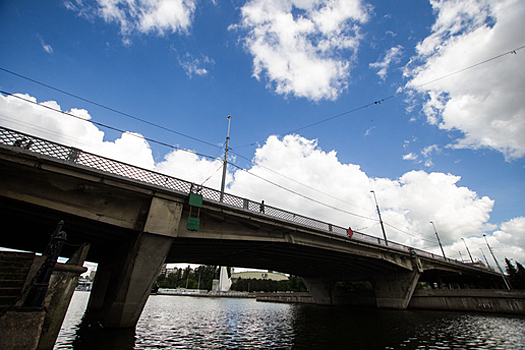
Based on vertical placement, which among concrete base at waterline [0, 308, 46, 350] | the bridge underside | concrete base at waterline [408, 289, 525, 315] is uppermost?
the bridge underside

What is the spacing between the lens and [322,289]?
1655 inches

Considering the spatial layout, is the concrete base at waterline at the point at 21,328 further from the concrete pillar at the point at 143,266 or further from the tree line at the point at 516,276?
the tree line at the point at 516,276

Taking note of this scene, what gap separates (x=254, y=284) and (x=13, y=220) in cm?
9783

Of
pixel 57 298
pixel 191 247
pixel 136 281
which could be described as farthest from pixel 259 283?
pixel 57 298

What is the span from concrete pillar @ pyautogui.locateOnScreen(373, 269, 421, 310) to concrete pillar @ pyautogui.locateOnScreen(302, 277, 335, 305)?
24.8ft

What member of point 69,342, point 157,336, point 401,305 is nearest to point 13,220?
point 69,342

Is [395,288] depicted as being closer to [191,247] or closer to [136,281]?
[191,247]

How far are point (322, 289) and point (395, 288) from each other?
1233 centimetres

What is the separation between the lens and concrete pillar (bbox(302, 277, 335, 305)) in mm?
41156

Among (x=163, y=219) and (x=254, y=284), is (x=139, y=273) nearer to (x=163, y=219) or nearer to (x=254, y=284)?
(x=163, y=219)

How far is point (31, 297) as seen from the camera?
498 cm

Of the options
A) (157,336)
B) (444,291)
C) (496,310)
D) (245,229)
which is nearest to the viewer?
(157,336)

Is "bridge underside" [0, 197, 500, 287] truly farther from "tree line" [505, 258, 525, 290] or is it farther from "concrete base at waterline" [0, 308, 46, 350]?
"tree line" [505, 258, 525, 290]

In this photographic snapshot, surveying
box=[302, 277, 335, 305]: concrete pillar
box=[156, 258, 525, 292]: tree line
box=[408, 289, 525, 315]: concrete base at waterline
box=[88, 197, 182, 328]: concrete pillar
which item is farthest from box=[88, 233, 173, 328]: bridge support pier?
box=[156, 258, 525, 292]: tree line
